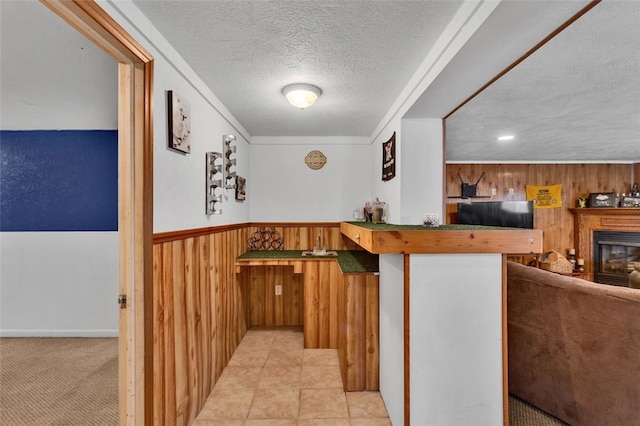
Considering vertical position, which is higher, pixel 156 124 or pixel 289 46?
pixel 289 46

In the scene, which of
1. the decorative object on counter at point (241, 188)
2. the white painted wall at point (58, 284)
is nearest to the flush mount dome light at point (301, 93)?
the decorative object on counter at point (241, 188)

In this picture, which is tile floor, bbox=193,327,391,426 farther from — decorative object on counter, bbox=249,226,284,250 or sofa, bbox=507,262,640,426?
decorative object on counter, bbox=249,226,284,250

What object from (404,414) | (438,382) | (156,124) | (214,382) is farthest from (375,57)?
(214,382)

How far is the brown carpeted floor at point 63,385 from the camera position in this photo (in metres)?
1.88

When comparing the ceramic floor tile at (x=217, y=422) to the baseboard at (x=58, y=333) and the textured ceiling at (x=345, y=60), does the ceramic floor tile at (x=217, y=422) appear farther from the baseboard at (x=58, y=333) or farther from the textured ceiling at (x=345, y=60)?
the textured ceiling at (x=345, y=60)

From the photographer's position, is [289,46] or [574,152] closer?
[289,46]

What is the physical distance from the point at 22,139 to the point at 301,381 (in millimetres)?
3631

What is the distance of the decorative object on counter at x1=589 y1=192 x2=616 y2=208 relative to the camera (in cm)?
523

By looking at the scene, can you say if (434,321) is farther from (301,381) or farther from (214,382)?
(214,382)

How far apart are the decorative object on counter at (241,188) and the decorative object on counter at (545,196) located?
208 inches

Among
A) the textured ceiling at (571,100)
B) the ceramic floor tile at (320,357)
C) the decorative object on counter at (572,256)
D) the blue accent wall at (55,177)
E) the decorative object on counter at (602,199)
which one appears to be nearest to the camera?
the textured ceiling at (571,100)

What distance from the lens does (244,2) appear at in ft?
4.31

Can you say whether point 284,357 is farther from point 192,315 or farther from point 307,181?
point 307,181

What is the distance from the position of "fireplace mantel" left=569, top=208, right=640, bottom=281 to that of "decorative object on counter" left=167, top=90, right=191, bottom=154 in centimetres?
664
